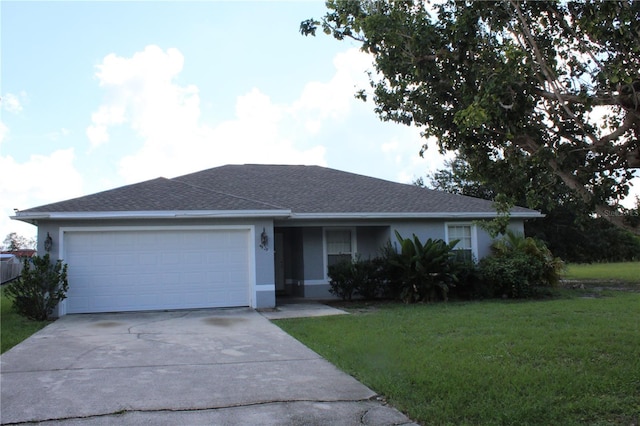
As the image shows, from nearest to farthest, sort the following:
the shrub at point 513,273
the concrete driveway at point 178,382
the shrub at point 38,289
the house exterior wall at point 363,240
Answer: the concrete driveway at point 178,382
the shrub at point 38,289
the shrub at point 513,273
the house exterior wall at point 363,240

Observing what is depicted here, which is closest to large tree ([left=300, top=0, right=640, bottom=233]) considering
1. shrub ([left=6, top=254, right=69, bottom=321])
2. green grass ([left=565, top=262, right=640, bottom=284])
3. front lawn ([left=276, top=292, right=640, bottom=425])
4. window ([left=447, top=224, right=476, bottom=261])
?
front lawn ([left=276, top=292, right=640, bottom=425])

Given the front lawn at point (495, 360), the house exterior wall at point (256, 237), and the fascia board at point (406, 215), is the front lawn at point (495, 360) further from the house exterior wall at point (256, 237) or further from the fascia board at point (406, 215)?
the fascia board at point (406, 215)

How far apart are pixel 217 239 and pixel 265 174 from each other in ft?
22.6

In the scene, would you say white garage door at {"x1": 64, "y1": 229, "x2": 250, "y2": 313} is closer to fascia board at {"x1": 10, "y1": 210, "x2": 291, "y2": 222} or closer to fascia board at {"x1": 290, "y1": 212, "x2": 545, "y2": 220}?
fascia board at {"x1": 10, "y1": 210, "x2": 291, "y2": 222}

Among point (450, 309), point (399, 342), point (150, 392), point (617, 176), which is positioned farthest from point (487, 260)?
point (150, 392)

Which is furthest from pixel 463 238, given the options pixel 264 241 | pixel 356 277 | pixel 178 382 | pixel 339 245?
pixel 178 382

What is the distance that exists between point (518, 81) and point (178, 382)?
5478 millimetres

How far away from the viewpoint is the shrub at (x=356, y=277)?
1512 centimetres

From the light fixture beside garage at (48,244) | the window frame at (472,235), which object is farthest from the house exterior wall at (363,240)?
the light fixture beside garage at (48,244)

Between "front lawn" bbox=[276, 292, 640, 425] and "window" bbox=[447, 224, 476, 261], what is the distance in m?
5.00

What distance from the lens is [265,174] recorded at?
66.5ft

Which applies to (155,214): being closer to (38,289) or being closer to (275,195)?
(38,289)

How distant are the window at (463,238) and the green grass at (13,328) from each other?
11.9 m

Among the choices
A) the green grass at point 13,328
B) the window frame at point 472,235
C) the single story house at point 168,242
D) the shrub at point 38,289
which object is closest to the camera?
the green grass at point 13,328
